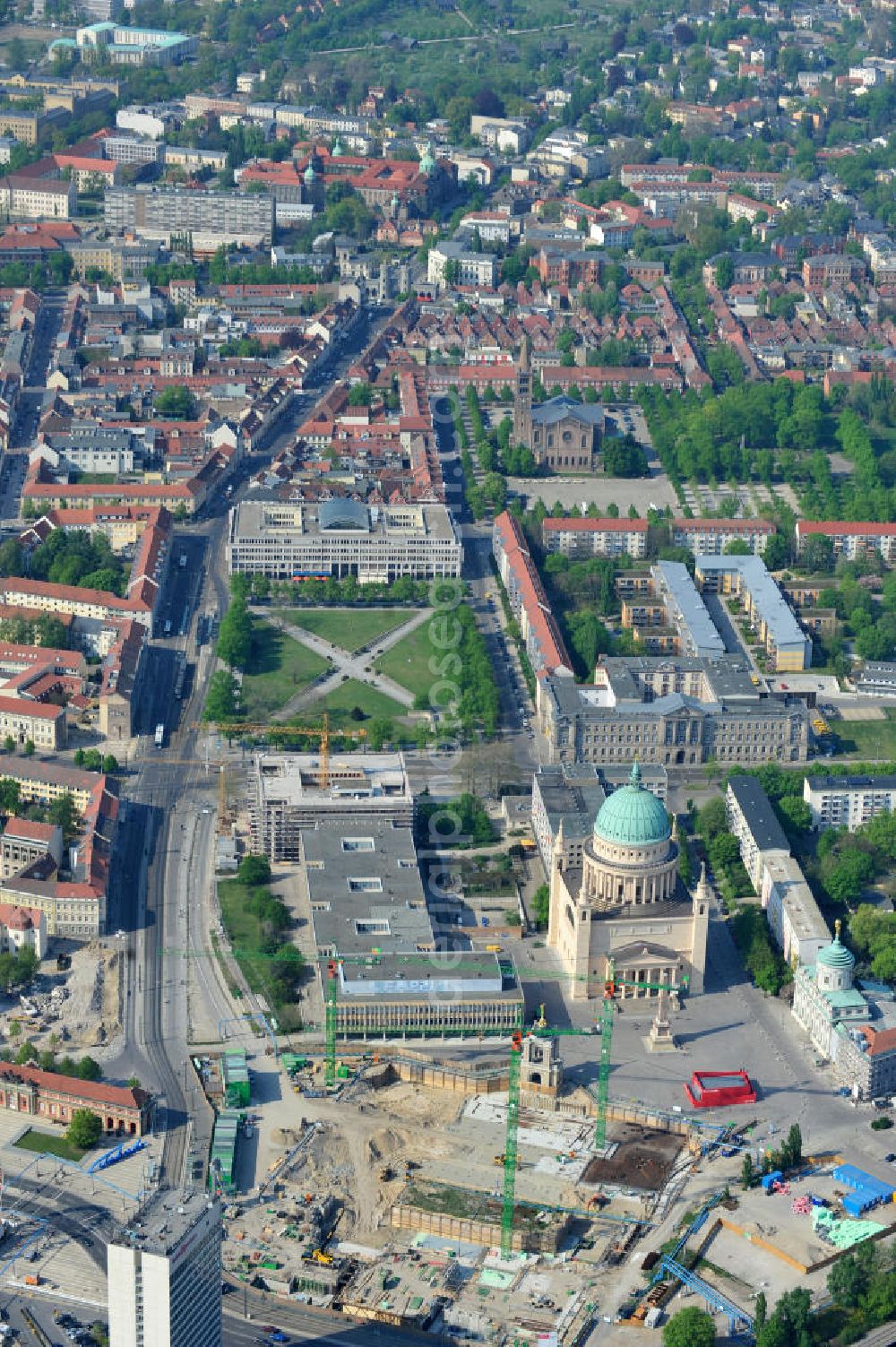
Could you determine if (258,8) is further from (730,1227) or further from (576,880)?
(730,1227)

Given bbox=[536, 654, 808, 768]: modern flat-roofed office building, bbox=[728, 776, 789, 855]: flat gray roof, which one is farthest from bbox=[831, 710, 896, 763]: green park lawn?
bbox=[728, 776, 789, 855]: flat gray roof

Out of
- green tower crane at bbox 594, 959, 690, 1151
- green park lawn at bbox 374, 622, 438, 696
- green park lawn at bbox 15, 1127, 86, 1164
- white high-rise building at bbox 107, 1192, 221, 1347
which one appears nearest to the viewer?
white high-rise building at bbox 107, 1192, 221, 1347

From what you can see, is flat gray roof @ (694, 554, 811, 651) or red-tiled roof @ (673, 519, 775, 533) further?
red-tiled roof @ (673, 519, 775, 533)

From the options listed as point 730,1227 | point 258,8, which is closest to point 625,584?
point 730,1227

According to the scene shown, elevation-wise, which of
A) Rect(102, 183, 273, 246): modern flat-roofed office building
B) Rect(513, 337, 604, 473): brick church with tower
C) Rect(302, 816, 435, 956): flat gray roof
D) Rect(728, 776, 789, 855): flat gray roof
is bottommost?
Rect(102, 183, 273, 246): modern flat-roofed office building

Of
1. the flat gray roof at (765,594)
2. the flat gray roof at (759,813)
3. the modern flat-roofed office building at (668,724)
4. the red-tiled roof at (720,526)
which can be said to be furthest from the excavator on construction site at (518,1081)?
the red-tiled roof at (720,526)

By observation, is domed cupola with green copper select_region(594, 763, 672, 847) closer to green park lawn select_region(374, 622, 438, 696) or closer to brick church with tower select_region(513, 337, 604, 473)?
green park lawn select_region(374, 622, 438, 696)
